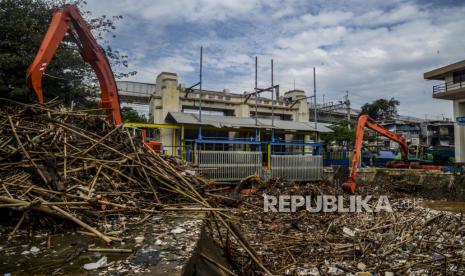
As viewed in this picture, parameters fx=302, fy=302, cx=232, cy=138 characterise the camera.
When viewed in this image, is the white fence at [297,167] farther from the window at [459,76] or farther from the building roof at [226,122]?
the window at [459,76]

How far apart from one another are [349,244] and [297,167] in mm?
8416

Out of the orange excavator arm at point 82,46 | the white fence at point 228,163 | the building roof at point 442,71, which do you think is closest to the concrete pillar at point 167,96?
the white fence at point 228,163

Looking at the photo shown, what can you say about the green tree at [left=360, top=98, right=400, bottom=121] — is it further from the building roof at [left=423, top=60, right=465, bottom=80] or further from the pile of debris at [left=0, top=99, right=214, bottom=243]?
the pile of debris at [left=0, top=99, right=214, bottom=243]

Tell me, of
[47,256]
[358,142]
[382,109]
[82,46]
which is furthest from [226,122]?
[382,109]

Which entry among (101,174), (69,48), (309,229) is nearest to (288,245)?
(309,229)

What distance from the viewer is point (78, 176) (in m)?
3.90

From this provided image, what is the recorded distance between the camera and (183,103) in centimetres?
1906

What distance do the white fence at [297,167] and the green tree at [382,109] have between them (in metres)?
23.7

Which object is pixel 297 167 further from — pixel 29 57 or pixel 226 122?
pixel 29 57

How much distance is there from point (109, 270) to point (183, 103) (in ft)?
56.5

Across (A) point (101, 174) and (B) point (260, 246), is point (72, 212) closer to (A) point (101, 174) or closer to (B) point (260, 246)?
(A) point (101, 174)

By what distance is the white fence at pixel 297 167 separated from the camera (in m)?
13.0

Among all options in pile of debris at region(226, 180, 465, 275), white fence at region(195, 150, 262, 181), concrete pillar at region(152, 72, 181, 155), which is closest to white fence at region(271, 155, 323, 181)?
white fence at region(195, 150, 262, 181)

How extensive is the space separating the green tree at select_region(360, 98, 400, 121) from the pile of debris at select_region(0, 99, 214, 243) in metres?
34.2
